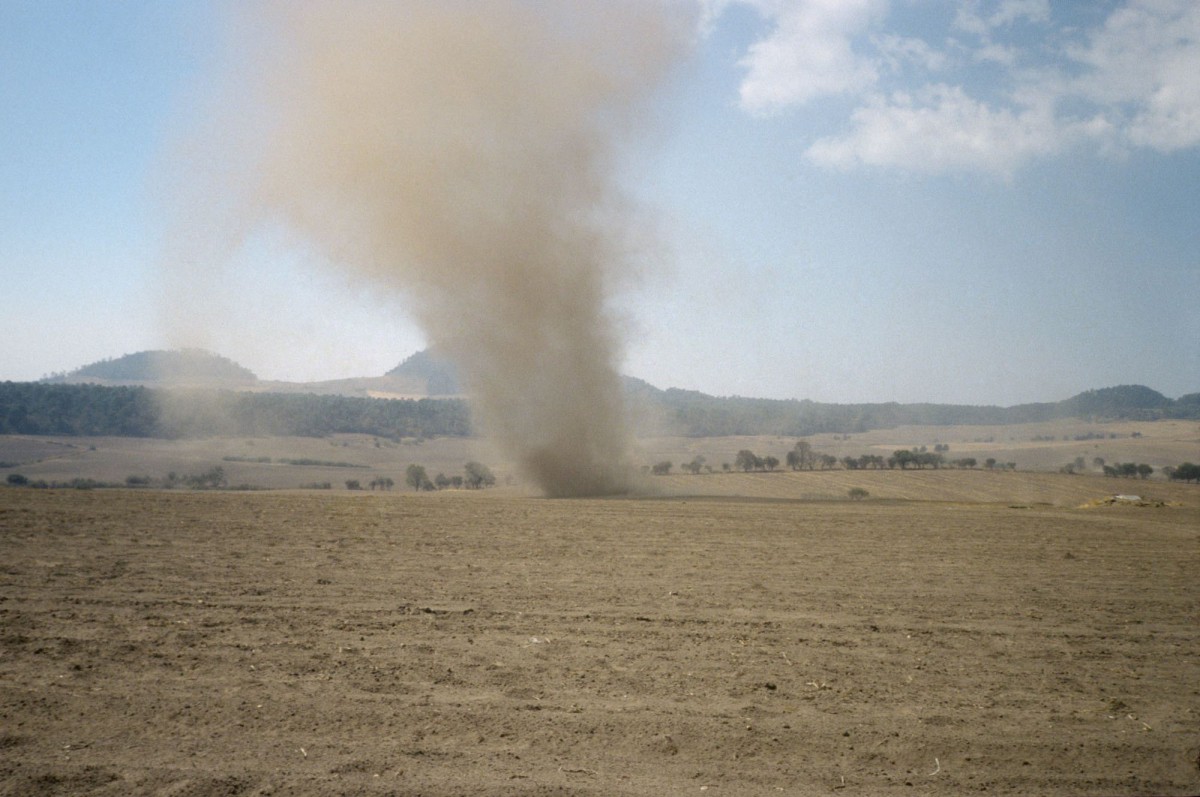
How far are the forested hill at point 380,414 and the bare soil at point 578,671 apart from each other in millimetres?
30827

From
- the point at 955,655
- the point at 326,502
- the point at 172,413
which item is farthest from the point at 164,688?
the point at 172,413

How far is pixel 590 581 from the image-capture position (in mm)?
13039

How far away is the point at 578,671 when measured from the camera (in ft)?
26.3

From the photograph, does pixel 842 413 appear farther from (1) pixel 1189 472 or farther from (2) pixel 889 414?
(1) pixel 1189 472

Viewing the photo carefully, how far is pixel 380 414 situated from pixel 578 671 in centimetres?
9370

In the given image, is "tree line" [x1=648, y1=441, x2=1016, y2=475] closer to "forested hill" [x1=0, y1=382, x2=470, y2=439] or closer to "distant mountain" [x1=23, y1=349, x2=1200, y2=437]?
"distant mountain" [x1=23, y1=349, x2=1200, y2=437]

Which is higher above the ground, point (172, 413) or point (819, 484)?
point (172, 413)

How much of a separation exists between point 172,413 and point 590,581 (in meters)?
70.5

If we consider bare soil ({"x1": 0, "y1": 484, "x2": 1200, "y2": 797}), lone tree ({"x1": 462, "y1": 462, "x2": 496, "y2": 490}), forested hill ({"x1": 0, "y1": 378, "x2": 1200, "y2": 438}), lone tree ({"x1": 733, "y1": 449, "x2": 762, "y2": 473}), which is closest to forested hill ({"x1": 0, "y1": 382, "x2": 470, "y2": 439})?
forested hill ({"x1": 0, "y1": 378, "x2": 1200, "y2": 438})

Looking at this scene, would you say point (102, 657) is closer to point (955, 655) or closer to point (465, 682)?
point (465, 682)

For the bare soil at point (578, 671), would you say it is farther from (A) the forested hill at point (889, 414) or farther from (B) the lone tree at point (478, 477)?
(A) the forested hill at point (889, 414)

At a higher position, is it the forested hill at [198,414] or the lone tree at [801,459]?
the forested hill at [198,414]

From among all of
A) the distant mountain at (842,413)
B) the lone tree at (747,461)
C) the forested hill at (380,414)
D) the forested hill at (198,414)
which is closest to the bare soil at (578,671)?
the forested hill at (380,414)

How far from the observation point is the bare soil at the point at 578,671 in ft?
19.2
